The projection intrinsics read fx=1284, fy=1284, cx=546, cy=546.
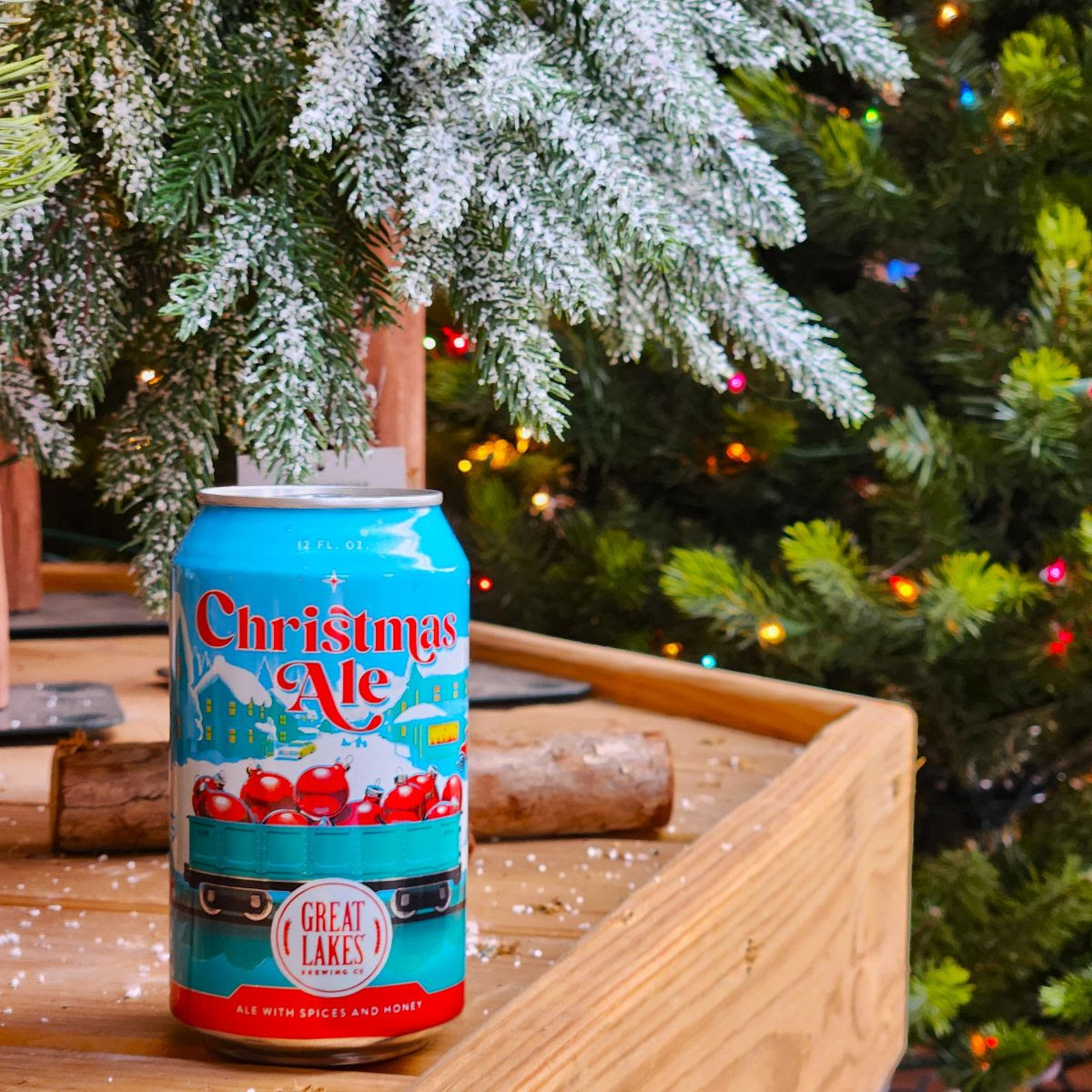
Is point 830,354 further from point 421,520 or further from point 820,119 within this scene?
point 820,119

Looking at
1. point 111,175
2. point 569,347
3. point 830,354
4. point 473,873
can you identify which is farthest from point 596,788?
point 569,347

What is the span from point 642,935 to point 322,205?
0.34 metres

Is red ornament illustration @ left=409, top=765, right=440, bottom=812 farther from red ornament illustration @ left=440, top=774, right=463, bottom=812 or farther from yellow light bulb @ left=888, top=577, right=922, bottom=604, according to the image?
yellow light bulb @ left=888, top=577, right=922, bottom=604

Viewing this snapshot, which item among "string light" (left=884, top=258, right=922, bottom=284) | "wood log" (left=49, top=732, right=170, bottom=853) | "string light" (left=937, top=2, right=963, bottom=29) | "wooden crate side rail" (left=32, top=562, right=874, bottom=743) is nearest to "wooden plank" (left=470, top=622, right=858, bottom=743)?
"wooden crate side rail" (left=32, top=562, right=874, bottom=743)

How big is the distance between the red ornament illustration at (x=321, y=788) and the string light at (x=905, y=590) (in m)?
1.07

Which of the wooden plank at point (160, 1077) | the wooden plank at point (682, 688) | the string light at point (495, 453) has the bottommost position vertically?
the wooden plank at point (682, 688)

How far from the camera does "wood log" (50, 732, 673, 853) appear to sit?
62 cm

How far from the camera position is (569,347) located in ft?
5.17

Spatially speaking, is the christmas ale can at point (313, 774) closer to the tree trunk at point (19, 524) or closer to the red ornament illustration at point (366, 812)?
the red ornament illustration at point (366, 812)

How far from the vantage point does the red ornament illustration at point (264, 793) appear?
1.28ft

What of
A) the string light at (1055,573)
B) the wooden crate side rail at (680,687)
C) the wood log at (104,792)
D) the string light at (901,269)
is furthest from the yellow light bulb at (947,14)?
the wood log at (104,792)

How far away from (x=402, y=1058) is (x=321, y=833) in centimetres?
9

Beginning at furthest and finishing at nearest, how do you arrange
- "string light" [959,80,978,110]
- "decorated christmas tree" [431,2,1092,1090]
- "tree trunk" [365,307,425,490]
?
"string light" [959,80,978,110], "decorated christmas tree" [431,2,1092,1090], "tree trunk" [365,307,425,490]

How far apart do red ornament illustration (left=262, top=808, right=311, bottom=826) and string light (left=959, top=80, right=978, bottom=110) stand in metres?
1.34
